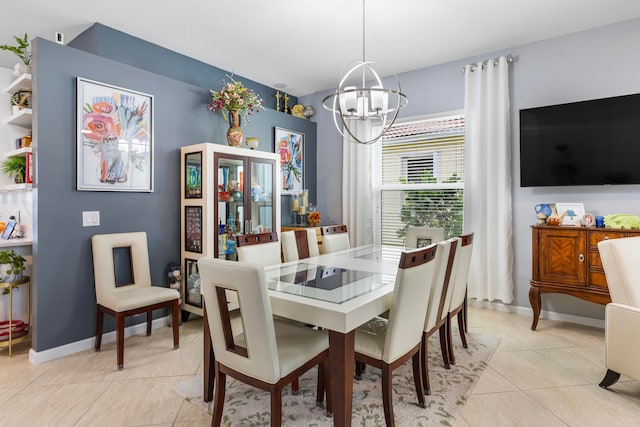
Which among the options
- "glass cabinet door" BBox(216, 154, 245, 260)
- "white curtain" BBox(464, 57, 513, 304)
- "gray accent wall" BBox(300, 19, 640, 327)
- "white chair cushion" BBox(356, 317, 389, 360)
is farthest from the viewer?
"white curtain" BBox(464, 57, 513, 304)

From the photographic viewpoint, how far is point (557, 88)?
356 cm

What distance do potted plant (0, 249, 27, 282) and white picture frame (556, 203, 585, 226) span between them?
459 centimetres

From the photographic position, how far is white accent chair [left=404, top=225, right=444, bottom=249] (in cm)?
349

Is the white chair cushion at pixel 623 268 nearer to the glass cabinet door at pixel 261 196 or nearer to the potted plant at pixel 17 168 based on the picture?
the glass cabinet door at pixel 261 196

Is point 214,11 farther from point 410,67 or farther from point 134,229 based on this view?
point 410,67

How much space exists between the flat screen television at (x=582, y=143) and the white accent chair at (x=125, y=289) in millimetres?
3540

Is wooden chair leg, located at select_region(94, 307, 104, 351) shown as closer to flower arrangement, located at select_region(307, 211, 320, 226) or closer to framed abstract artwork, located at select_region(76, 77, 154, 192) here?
framed abstract artwork, located at select_region(76, 77, 154, 192)

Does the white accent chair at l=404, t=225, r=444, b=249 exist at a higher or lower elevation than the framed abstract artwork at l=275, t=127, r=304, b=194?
lower

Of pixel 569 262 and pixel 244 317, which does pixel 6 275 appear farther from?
pixel 569 262

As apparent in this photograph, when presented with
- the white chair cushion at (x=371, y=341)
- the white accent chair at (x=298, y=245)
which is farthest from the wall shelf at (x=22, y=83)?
the white chair cushion at (x=371, y=341)

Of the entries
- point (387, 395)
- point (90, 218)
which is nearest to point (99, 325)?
point (90, 218)

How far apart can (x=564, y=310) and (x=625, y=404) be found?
163 cm

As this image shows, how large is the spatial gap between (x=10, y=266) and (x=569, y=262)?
4.56 metres

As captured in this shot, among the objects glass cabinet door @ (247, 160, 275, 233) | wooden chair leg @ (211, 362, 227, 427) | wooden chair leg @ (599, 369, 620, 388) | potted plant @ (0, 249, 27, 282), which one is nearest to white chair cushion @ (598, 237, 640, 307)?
wooden chair leg @ (599, 369, 620, 388)
